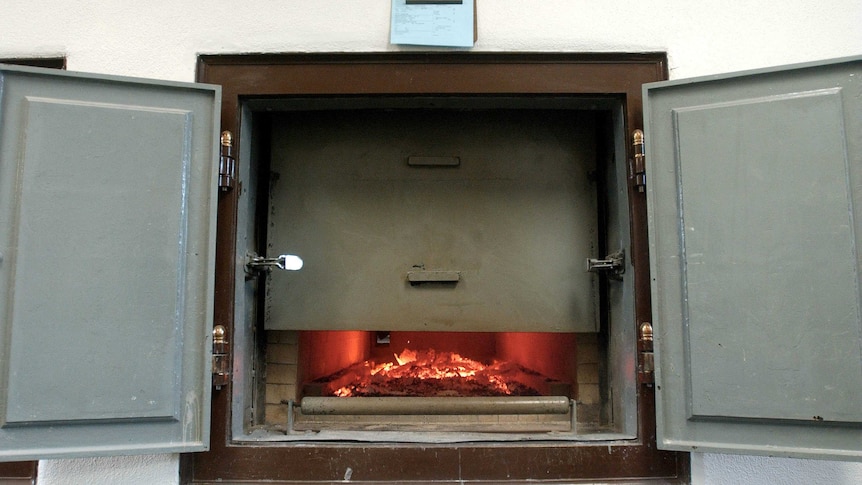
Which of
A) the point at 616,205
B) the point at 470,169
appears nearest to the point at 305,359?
the point at 470,169

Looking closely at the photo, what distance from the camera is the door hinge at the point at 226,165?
1.33 m

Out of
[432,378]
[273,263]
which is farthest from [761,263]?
[273,263]

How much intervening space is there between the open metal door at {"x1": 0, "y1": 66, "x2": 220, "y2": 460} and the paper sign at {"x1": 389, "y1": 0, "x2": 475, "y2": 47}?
1.80 ft

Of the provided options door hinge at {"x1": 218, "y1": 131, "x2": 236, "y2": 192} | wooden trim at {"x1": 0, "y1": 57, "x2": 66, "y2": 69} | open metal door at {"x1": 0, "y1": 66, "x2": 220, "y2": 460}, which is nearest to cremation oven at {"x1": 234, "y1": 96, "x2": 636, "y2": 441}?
door hinge at {"x1": 218, "y1": 131, "x2": 236, "y2": 192}

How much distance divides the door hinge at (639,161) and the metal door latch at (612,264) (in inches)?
7.4

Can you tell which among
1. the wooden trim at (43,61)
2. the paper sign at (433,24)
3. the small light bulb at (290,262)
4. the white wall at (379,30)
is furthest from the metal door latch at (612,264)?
the wooden trim at (43,61)

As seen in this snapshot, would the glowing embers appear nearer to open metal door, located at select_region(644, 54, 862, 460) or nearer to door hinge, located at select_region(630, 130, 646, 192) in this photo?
open metal door, located at select_region(644, 54, 862, 460)

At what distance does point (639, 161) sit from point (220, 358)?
1119 mm

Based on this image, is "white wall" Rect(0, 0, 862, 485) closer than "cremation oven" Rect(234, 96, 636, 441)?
Yes

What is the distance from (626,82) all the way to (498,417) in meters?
1.03

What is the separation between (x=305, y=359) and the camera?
1.81 metres

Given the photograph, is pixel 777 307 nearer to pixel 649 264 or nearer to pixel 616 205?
pixel 649 264

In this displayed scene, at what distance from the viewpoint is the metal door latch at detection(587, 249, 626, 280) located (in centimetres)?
141

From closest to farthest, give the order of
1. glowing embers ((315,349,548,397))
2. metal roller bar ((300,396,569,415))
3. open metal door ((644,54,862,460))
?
open metal door ((644,54,862,460))
metal roller bar ((300,396,569,415))
glowing embers ((315,349,548,397))
